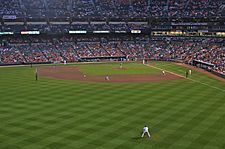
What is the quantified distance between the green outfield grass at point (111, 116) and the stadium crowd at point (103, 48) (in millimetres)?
40396

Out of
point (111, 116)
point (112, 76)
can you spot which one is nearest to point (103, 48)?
point (112, 76)

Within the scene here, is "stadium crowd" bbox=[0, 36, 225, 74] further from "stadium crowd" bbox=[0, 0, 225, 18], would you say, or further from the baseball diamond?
"stadium crowd" bbox=[0, 0, 225, 18]

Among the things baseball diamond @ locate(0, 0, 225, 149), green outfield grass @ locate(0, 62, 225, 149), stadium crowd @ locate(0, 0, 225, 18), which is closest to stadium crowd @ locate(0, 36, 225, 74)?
baseball diamond @ locate(0, 0, 225, 149)

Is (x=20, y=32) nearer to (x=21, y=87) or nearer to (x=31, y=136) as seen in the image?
(x=21, y=87)

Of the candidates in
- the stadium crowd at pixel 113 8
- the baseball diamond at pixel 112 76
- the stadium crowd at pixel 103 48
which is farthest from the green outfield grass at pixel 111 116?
the stadium crowd at pixel 113 8

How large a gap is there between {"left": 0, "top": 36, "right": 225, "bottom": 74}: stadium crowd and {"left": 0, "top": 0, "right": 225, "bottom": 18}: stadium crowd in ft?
27.1

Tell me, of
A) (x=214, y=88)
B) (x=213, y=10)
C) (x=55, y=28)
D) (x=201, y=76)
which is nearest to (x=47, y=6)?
(x=55, y=28)

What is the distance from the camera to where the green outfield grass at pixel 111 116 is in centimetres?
2270

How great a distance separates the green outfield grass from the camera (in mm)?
22703

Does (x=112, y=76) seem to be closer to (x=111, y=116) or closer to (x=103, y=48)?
(x=111, y=116)

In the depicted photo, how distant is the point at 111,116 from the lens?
2923cm

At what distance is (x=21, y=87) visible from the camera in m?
44.8

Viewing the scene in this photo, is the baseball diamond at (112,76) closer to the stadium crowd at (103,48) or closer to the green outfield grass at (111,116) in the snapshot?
the green outfield grass at (111,116)

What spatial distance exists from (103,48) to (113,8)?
1605cm
